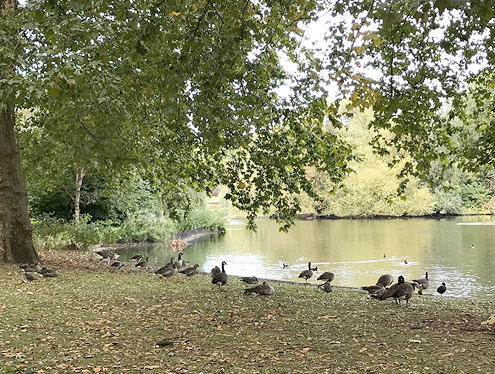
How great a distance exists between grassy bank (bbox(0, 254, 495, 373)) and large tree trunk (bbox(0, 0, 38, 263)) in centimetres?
142

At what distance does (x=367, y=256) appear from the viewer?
2506cm

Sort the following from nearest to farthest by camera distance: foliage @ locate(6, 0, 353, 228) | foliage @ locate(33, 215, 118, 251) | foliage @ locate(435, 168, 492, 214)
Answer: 1. foliage @ locate(6, 0, 353, 228)
2. foliage @ locate(33, 215, 118, 251)
3. foliage @ locate(435, 168, 492, 214)

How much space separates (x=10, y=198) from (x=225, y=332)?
7.58m

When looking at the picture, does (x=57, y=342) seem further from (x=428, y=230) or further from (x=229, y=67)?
(x=428, y=230)

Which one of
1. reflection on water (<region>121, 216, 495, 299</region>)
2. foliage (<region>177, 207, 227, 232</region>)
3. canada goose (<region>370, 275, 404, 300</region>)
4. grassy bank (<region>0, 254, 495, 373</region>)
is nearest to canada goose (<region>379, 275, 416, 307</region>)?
canada goose (<region>370, 275, 404, 300</region>)

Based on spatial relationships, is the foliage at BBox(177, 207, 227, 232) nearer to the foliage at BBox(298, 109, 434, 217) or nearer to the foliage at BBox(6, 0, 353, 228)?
the foliage at BBox(298, 109, 434, 217)

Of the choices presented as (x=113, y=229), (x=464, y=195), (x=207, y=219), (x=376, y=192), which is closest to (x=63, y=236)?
(x=113, y=229)

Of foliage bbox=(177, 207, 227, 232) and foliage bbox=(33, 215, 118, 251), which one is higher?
foliage bbox=(33, 215, 118, 251)

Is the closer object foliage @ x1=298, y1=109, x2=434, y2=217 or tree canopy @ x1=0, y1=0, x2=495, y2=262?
tree canopy @ x1=0, y1=0, x2=495, y2=262

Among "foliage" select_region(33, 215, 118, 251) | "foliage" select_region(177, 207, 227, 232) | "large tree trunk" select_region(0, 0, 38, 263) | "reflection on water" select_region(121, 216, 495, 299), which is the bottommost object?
"reflection on water" select_region(121, 216, 495, 299)

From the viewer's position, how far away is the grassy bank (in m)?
5.89

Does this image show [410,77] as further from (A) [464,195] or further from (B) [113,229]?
(A) [464,195]

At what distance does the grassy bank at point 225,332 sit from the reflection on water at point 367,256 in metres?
7.89

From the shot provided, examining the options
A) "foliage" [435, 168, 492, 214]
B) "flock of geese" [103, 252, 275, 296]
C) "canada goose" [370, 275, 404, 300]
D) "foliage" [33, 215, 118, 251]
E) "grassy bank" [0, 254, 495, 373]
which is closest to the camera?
"grassy bank" [0, 254, 495, 373]
